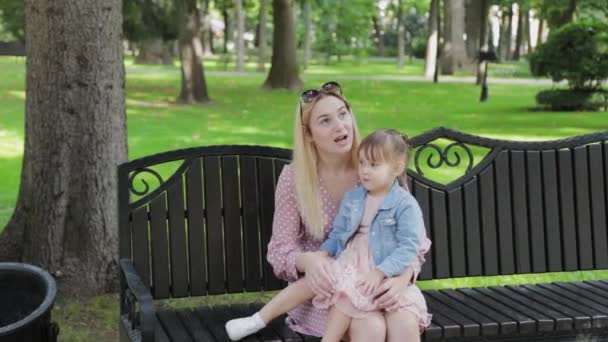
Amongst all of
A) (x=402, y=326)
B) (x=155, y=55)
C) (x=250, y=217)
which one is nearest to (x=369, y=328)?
(x=402, y=326)

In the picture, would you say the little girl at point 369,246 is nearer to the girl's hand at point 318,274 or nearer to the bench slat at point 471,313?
the girl's hand at point 318,274

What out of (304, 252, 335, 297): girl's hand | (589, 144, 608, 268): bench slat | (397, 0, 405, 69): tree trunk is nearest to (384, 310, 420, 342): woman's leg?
(304, 252, 335, 297): girl's hand

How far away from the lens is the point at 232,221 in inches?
174

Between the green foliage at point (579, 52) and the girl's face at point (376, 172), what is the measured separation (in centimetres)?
1680

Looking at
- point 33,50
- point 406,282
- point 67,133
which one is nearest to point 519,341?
point 406,282

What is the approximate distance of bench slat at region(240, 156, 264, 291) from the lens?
174 inches

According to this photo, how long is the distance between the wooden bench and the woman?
Result: 261 millimetres

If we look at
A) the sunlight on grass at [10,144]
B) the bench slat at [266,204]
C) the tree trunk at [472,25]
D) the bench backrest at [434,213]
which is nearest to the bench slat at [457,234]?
the bench backrest at [434,213]

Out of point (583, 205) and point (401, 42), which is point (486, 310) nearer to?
point (583, 205)

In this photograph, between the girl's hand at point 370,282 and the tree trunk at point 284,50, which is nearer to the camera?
the girl's hand at point 370,282

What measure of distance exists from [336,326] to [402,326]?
9.7 inches

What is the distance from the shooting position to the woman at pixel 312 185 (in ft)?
12.6

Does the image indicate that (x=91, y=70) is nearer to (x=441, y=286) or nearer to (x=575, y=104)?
(x=441, y=286)

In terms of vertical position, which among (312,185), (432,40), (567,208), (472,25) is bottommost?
(567,208)
